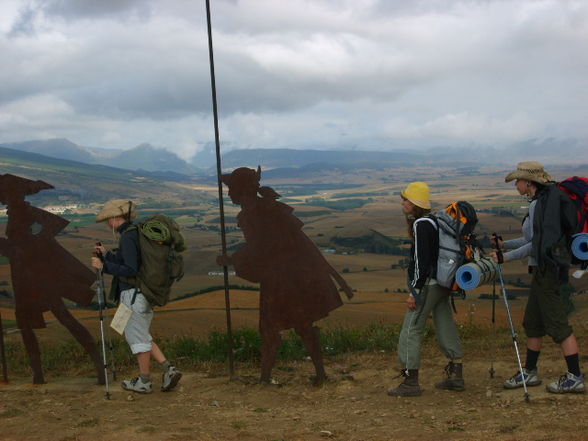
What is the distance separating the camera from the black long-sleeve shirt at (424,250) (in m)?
5.76

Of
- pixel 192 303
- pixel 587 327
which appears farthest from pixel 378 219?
pixel 587 327

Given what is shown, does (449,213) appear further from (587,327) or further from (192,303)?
(192,303)

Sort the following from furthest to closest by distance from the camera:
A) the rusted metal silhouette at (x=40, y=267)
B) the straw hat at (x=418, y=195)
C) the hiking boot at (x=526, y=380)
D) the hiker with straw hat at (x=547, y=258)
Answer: the rusted metal silhouette at (x=40, y=267) < the hiking boot at (x=526, y=380) < the straw hat at (x=418, y=195) < the hiker with straw hat at (x=547, y=258)

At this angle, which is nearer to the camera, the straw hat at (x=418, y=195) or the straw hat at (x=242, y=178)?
the straw hat at (x=418, y=195)

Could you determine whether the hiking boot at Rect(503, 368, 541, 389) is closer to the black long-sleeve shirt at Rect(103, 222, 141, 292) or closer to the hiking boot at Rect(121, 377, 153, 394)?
the hiking boot at Rect(121, 377, 153, 394)

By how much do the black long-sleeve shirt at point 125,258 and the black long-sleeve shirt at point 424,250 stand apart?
2929mm

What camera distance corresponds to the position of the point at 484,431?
4.93m

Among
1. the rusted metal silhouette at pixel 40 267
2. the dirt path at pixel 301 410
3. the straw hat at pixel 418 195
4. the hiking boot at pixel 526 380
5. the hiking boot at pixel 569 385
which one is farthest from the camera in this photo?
the rusted metal silhouette at pixel 40 267

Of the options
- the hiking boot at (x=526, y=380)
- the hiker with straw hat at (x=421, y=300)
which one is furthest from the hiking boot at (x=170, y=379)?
the hiking boot at (x=526, y=380)

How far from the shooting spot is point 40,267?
7.38 m

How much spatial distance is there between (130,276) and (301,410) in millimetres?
2317

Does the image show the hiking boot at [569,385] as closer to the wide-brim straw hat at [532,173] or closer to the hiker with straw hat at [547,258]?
the hiker with straw hat at [547,258]

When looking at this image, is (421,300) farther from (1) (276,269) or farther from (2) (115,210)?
(2) (115,210)

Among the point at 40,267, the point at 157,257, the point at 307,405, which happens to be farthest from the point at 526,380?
the point at 40,267
